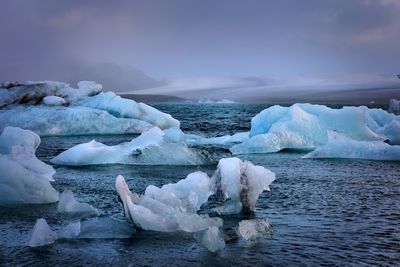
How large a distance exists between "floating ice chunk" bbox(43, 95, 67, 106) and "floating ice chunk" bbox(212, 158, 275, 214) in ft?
85.3

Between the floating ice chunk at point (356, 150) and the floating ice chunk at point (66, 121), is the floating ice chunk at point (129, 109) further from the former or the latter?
the floating ice chunk at point (356, 150)

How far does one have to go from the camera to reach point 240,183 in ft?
28.1

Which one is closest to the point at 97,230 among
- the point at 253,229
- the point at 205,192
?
the point at 205,192

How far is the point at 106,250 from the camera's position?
260 inches

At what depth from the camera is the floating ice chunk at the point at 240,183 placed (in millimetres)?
8609

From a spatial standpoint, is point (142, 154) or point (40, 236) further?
point (142, 154)

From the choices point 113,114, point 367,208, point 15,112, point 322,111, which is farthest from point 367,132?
point 15,112

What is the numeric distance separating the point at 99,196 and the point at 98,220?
288 cm

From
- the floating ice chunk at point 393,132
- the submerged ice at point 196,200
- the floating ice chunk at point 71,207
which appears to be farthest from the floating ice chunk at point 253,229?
the floating ice chunk at point 393,132

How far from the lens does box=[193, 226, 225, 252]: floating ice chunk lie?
21.3 feet

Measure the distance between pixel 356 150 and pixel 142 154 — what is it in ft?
24.3

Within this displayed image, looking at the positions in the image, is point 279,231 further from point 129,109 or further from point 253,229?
point 129,109

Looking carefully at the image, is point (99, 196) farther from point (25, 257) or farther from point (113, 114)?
point (113, 114)

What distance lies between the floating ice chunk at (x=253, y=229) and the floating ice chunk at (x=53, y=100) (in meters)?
27.6
